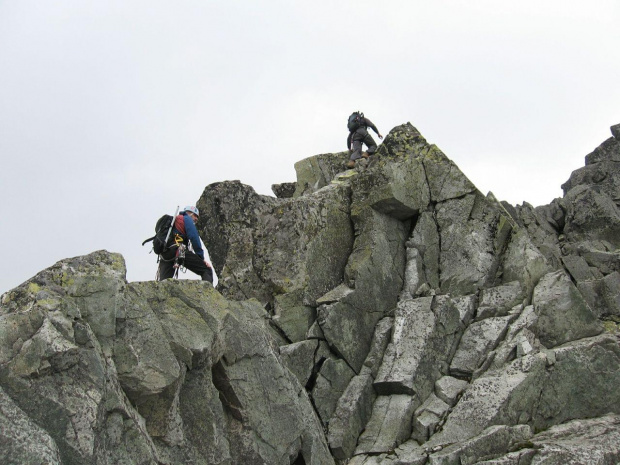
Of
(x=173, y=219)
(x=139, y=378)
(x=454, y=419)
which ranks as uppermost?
(x=173, y=219)

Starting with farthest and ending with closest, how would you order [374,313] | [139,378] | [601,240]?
[601,240] → [374,313] → [139,378]

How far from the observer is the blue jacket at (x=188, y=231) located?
2206 cm

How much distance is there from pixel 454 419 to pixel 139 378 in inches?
373

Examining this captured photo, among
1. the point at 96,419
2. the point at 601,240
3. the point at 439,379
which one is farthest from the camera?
the point at 601,240

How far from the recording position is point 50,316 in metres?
13.7

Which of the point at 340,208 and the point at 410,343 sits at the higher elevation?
the point at 340,208

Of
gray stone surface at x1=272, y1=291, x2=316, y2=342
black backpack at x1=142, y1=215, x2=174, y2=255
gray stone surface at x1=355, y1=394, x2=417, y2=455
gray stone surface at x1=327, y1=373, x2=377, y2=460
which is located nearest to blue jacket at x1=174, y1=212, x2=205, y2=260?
black backpack at x1=142, y1=215, x2=174, y2=255

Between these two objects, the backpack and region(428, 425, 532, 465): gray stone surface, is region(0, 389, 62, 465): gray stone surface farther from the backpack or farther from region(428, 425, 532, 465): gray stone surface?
the backpack

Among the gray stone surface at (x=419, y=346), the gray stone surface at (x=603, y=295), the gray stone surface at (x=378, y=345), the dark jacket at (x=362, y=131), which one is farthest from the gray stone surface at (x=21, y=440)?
the dark jacket at (x=362, y=131)

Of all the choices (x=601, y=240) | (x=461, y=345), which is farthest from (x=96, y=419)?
(x=601, y=240)

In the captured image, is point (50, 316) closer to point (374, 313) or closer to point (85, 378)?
point (85, 378)

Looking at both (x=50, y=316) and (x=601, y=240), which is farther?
(x=601, y=240)

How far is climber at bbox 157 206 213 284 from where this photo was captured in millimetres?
22047

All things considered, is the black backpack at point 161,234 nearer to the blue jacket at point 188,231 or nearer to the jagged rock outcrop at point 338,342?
the blue jacket at point 188,231
